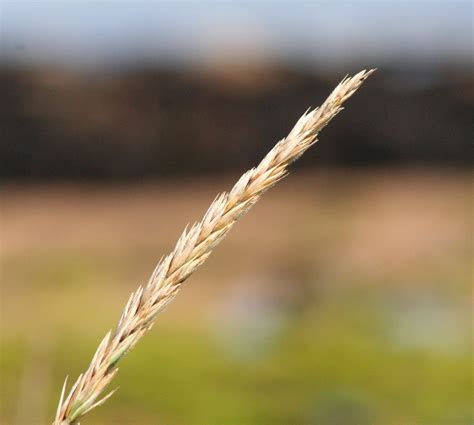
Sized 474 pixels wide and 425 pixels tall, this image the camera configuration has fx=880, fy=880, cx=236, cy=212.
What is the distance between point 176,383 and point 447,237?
132 inches

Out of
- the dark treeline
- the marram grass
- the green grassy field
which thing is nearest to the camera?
the marram grass

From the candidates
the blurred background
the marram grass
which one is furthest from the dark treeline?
the marram grass

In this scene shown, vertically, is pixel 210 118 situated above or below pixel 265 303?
above

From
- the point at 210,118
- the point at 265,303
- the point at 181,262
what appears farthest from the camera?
the point at 210,118

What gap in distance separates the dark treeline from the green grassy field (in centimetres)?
37

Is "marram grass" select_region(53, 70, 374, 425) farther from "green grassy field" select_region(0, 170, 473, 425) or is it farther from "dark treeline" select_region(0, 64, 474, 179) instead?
"dark treeline" select_region(0, 64, 474, 179)

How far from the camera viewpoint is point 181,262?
60 centimetres

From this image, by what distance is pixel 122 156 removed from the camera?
840cm

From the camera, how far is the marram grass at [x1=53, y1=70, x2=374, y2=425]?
576 millimetres

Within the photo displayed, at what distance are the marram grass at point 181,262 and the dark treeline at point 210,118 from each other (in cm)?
762

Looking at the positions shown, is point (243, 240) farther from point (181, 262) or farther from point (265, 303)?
point (181, 262)

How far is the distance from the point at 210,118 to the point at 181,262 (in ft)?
26.4

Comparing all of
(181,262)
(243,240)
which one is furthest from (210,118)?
(181,262)

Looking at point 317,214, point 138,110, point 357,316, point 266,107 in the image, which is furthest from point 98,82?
point 357,316
